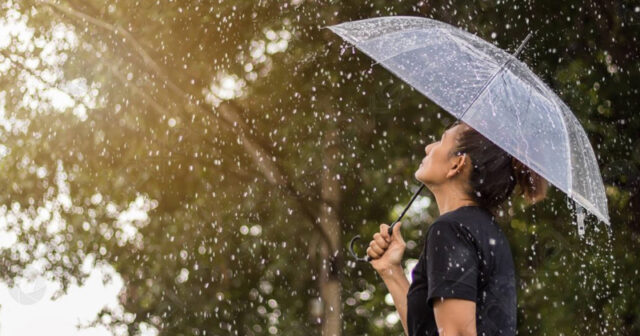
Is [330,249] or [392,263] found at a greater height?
[330,249]

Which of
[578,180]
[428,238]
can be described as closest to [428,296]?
[428,238]

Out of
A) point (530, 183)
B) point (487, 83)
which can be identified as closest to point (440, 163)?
point (530, 183)

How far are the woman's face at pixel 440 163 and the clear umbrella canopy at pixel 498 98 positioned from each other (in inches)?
4.7

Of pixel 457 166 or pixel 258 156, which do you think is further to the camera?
pixel 258 156

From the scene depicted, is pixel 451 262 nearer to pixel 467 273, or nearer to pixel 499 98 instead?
pixel 467 273

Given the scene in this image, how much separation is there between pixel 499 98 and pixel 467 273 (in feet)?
3.20

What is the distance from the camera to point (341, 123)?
10.5 m

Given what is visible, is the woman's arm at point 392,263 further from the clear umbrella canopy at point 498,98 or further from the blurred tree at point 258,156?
the blurred tree at point 258,156

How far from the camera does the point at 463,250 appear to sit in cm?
281

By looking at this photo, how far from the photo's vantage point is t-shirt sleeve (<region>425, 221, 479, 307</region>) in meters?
2.77

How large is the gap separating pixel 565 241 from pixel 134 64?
5.38 metres

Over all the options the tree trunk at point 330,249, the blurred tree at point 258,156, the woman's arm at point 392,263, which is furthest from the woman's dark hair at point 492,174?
the tree trunk at point 330,249

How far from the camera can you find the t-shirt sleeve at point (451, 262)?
2.77m

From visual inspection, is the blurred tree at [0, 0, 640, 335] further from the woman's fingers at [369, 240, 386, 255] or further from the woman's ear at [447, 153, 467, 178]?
the woman's ear at [447, 153, 467, 178]
